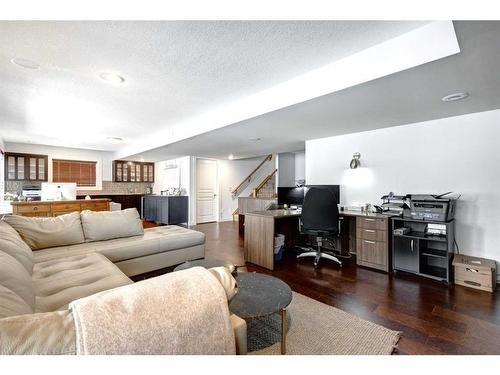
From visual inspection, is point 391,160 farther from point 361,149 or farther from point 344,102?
point 344,102

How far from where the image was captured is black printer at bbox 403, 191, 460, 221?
2824mm

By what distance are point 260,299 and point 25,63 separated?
9.63 ft

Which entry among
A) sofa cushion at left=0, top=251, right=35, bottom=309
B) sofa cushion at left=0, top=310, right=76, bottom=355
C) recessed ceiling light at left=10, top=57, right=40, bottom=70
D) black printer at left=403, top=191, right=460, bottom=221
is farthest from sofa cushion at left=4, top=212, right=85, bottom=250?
black printer at left=403, top=191, right=460, bottom=221

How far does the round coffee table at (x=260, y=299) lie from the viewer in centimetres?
143

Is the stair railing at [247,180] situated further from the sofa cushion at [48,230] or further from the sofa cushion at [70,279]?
the sofa cushion at [70,279]

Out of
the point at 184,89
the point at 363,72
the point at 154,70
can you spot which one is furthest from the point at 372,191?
the point at 154,70

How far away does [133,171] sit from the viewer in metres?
8.08

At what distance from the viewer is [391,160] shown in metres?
3.63

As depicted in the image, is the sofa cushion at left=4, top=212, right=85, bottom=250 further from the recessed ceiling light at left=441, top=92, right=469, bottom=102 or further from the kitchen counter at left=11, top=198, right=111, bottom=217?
the recessed ceiling light at left=441, top=92, right=469, bottom=102

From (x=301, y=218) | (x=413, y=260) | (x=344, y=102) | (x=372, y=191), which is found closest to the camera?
(x=344, y=102)

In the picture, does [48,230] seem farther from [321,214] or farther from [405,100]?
[405,100]

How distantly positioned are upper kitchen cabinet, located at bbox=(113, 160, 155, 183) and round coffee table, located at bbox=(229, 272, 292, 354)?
23.7 ft

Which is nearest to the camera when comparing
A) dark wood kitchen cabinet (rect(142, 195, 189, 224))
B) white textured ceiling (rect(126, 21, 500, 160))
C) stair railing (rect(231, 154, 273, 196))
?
white textured ceiling (rect(126, 21, 500, 160))

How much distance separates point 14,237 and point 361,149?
4489mm
